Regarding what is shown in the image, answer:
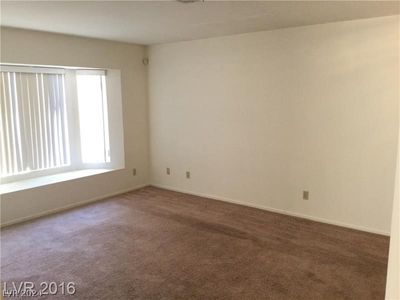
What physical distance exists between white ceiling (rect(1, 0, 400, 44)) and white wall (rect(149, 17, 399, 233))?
0.31 metres

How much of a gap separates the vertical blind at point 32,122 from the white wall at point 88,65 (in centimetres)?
41

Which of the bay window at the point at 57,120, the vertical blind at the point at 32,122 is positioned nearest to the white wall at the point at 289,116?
the bay window at the point at 57,120

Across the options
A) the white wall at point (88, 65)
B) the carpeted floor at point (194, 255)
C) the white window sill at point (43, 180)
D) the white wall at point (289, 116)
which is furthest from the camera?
the white window sill at point (43, 180)

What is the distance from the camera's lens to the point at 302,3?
2889 millimetres

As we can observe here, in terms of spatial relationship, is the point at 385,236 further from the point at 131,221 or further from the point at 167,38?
the point at 167,38

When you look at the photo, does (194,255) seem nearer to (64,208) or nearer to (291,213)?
(291,213)

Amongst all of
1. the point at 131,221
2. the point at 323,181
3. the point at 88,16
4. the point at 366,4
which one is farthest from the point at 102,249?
the point at 366,4

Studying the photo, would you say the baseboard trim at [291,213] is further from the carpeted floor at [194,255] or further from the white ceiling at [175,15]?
the white ceiling at [175,15]

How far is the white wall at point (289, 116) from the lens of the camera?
11.6ft

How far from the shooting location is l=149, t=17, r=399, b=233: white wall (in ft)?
11.6

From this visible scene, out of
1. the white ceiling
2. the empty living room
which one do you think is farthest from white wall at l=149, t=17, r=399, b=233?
the white ceiling

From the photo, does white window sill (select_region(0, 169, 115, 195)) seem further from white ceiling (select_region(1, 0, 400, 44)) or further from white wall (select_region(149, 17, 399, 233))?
white ceiling (select_region(1, 0, 400, 44))

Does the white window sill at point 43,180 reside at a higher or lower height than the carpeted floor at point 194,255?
higher

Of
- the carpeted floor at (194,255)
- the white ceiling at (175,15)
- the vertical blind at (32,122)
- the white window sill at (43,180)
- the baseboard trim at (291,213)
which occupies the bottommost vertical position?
the carpeted floor at (194,255)
